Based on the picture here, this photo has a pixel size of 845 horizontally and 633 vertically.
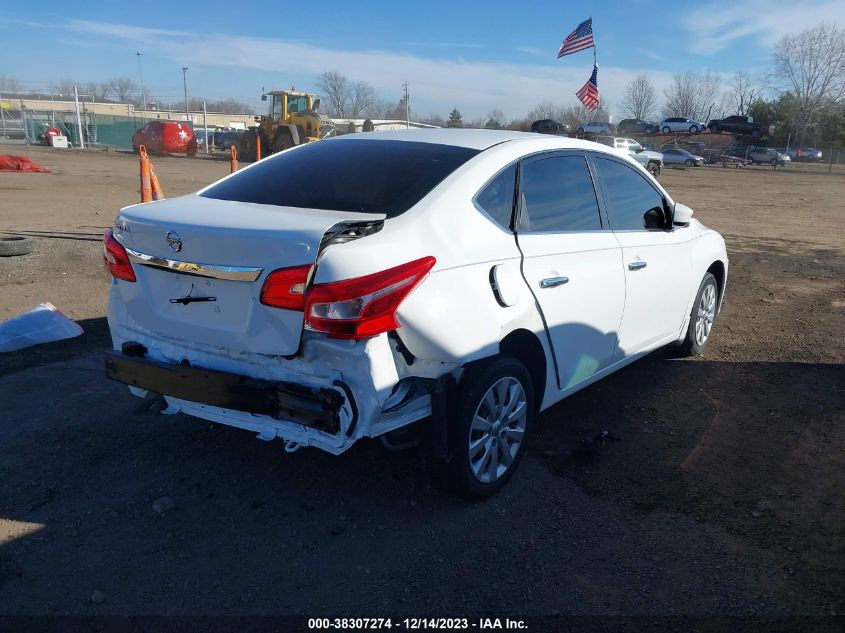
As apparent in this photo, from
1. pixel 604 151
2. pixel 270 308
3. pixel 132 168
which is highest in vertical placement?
pixel 604 151

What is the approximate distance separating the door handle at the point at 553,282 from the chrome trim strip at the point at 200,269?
4.81 ft

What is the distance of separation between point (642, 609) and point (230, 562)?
1.71m

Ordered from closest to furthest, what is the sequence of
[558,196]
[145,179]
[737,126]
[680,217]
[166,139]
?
[558,196] < [680,217] < [145,179] < [166,139] < [737,126]

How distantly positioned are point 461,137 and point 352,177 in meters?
0.79

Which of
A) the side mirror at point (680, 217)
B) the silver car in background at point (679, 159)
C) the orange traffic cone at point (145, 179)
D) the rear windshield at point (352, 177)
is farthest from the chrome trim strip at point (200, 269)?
the silver car in background at point (679, 159)

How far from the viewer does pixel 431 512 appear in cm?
343

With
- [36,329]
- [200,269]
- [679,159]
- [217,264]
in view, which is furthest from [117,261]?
[679,159]

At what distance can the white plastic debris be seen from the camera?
539cm

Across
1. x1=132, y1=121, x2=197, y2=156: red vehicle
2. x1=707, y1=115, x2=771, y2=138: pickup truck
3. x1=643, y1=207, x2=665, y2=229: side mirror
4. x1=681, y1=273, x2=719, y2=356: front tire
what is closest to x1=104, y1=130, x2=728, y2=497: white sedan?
x1=643, y1=207, x2=665, y2=229: side mirror

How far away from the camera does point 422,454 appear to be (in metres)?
3.28

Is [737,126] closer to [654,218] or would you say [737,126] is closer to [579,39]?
[579,39]

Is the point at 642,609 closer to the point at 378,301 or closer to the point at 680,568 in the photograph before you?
the point at 680,568

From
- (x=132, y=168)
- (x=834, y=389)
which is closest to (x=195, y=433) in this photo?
(x=834, y=389)

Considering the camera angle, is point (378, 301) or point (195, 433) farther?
point (195, 433)
